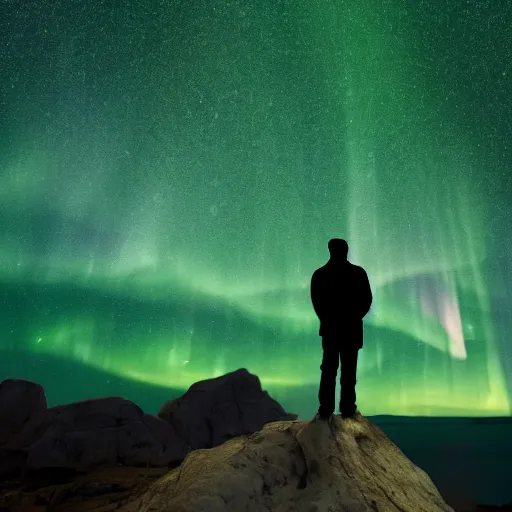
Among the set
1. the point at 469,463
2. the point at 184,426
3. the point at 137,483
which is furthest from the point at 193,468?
the point at 469,463

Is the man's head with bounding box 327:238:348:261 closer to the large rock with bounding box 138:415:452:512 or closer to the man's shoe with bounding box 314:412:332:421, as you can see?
the man's shoe with bounding box 314:412:332:421

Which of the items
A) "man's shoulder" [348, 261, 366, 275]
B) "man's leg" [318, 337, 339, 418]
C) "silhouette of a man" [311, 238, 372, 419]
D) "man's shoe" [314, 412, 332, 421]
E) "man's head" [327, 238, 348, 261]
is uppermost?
"man's head" [327, 238, 348, 261]

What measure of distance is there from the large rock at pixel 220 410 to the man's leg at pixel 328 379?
4602 cm

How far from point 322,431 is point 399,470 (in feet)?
6.84

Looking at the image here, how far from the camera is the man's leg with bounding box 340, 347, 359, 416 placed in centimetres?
799

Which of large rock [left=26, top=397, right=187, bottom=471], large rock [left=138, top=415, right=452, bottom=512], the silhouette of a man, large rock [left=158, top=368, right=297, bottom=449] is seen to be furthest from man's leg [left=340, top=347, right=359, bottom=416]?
large rock [left=158, top=368, right=297, bottom=449]

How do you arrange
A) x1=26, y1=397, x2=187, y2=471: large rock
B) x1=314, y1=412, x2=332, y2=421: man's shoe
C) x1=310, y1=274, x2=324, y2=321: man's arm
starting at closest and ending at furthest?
x1=314, y1=412, x2=332, y2=421: man's shoe < x1=310, y1=274, x2=324, y2=321: man's arm < x1=26, y1=397, x2=187, y2=471: large rock

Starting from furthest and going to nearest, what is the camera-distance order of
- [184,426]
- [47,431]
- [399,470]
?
[184,426] → [47,431] → [399,470]

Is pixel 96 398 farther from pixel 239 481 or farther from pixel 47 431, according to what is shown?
pixel 239 481

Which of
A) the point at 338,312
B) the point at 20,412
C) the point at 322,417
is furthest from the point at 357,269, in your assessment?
the point at 20,412

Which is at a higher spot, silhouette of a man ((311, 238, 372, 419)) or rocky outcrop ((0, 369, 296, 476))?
silhouette of a man ((311, 238, 372, 419))

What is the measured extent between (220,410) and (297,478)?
5492 centimetres

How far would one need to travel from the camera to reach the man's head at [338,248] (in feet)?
26.3

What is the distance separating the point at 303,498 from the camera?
18.6 feet
